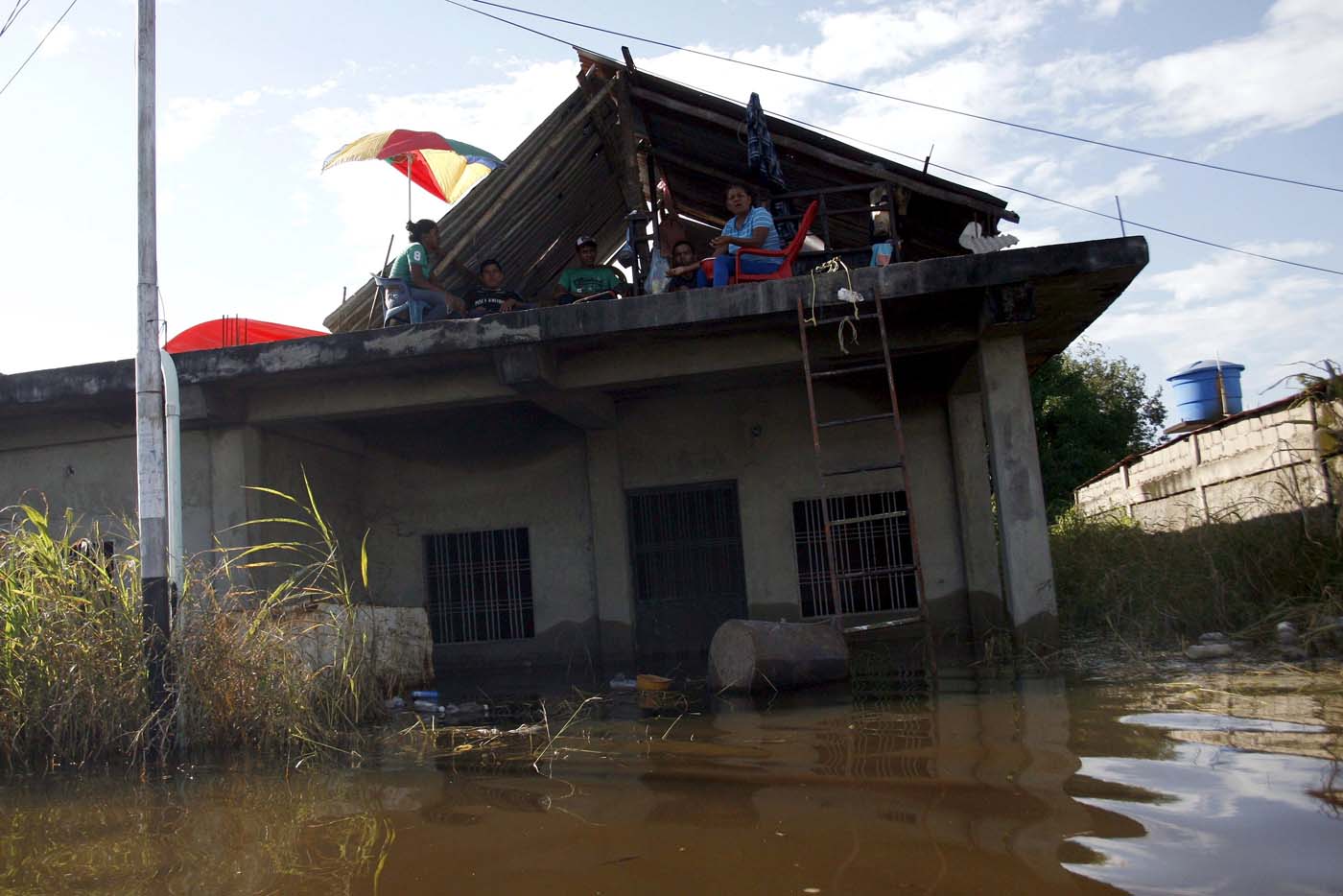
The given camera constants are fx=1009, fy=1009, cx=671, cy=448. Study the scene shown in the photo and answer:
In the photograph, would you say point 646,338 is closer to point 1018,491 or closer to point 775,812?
point 1018,491

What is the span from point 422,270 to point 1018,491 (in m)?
5.06

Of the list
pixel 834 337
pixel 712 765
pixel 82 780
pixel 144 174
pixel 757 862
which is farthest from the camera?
pixel 834 337

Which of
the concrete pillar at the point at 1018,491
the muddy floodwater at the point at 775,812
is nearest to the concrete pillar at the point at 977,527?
the concrete pillar at the point at 1018,491

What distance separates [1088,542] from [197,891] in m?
9.89

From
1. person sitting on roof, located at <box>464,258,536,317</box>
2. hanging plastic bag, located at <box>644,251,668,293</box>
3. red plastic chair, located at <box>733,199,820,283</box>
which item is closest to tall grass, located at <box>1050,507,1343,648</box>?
red plastic chair, located at <box>733,199,820,283</box>

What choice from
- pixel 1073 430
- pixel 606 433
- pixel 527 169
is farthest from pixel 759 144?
pixel 1073 430

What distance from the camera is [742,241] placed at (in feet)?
24.7

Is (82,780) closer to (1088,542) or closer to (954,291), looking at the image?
(954,291)

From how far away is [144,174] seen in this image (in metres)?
5.42

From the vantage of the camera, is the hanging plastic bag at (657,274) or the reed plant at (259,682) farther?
the hanging plastic bag at (657,274)

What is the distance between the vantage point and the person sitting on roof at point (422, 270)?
27.6 ft

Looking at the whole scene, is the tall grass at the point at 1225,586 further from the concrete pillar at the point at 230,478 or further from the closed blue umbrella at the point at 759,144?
the concrete pillar at the point at 230,478

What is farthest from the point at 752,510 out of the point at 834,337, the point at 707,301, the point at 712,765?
the point at 712,765

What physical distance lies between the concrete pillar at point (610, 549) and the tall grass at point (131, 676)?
13.7ft
